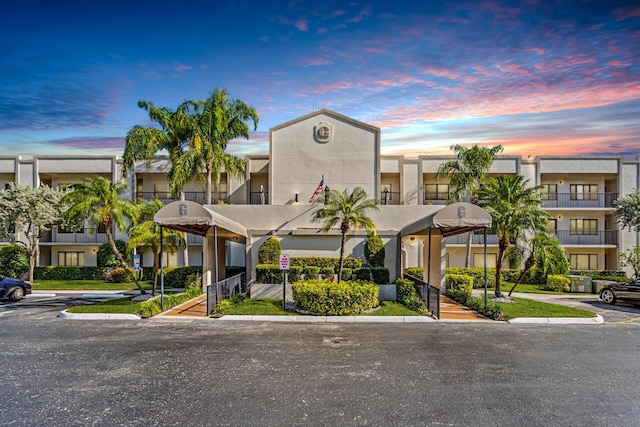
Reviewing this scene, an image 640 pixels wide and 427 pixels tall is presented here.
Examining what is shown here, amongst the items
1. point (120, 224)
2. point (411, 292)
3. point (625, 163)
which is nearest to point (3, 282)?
point (120, 224)

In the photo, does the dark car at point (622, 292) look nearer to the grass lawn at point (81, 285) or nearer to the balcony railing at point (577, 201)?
the balcony railing at point (577, 201)

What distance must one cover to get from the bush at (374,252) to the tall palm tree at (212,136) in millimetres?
10657

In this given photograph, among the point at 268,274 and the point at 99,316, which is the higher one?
the point at 268,274

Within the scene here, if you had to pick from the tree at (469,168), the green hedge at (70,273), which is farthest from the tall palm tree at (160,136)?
the tree at (469,168)

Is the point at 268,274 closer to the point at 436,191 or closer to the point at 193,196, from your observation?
the point at 193,196

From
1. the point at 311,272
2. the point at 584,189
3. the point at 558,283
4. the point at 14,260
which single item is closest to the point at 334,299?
the point at 311,272

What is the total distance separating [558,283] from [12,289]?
30876mm

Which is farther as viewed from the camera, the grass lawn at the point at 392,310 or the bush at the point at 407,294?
the bush at the point at 407,294

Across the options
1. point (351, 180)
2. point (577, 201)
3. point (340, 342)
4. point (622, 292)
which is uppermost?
point (351, 180)

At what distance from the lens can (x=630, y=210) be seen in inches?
1180

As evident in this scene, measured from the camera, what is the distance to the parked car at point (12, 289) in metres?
20.7

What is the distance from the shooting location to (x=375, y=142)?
30.1m

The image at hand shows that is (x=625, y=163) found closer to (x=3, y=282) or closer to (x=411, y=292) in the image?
(x=411, y=292)

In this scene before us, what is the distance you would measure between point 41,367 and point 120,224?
11.8 metres
